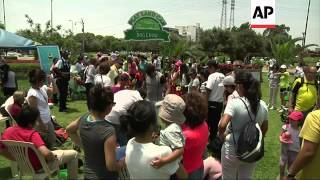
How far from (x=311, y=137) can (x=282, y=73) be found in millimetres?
11661

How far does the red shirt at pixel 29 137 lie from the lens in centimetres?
498

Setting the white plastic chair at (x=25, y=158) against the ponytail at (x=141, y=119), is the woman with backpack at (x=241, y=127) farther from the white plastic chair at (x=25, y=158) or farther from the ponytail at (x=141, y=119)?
the white plastic chair at (x=25, y=158)

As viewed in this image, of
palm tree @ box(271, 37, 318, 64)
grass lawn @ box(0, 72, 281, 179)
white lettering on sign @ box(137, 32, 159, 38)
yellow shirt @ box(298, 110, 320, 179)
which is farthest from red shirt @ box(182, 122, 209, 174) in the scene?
palm tree @ box(271, 37, 318, 64)

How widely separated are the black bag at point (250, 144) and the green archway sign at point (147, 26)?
1102 cm

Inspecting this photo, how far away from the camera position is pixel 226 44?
157 ft

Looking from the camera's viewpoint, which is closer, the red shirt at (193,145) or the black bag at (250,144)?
the red shirt at (193,145)

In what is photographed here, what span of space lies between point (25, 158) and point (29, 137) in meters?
0.29

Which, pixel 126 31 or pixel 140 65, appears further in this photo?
pixel 140 65

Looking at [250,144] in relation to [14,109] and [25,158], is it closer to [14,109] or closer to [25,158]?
[25,158]

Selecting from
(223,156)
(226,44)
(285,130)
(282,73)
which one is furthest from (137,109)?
(226,44)

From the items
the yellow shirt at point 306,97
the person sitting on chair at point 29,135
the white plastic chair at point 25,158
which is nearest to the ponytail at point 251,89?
the person sitting on chair at point 29,135

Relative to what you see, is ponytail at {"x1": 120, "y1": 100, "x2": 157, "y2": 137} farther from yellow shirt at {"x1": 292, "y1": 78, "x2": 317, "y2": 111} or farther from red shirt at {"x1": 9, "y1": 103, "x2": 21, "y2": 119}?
yellow shirt at {"x1": 292, "y1": 78, "x2": 317, "y2": 111}

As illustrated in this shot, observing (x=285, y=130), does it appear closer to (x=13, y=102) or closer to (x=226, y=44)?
(x=13, y=102)

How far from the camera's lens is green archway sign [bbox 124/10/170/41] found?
1505 centimetres
